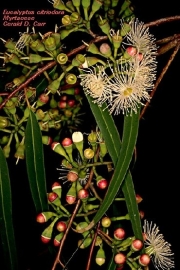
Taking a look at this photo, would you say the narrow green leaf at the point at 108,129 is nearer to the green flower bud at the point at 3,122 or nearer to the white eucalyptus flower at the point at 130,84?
the white eucalyptus flower at the point at 130,84

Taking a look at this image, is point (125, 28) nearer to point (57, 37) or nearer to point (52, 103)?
point (57, 37)

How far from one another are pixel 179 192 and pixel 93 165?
31.3 inches

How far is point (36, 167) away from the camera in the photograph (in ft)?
3.87

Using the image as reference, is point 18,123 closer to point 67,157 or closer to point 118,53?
point 67,157

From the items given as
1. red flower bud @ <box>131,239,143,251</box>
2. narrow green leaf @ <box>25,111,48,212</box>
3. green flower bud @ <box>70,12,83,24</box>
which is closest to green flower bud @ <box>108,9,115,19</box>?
green flower bud @ <box>70,12,83,24</box>

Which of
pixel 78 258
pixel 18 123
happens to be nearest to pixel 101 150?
pixel 18 123

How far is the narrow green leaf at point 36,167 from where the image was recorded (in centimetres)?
117

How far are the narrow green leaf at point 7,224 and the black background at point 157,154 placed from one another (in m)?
0.45

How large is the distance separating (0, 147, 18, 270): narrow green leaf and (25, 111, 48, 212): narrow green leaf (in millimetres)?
65

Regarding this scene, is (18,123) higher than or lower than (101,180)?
higher

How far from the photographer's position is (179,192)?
6.00ft

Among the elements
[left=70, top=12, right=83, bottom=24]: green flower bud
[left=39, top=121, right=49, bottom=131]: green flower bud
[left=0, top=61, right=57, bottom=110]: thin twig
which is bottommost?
[left=39, top=121, right=49, bottom=131]: green flower bud

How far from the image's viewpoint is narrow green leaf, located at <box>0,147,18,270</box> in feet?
3.88

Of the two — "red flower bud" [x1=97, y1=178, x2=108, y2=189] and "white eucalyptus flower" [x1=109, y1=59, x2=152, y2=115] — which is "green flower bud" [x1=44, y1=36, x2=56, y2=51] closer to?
"white eucalyptus flower" [x1=109, y1=59, x2=152, y2=115]
